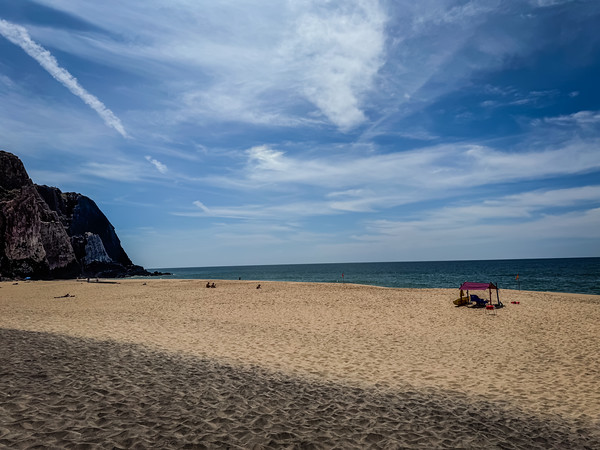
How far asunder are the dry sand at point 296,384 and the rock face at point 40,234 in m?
54.6

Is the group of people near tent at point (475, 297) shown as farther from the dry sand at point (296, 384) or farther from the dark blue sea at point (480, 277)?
the dark blue sea at point (480, 277)

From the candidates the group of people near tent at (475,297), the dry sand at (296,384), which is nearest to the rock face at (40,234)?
the dry sand at (296,384)

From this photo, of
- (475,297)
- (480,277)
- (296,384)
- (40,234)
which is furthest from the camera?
(480,277)

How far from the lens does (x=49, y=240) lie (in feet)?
249

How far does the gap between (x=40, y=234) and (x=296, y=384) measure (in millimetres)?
83921

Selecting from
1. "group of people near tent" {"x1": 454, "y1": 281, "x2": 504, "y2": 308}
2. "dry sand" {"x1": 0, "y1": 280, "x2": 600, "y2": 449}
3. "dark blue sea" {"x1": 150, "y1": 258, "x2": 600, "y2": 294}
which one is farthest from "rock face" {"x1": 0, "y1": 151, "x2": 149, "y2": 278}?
"group of people near tent" {"x1": 454, "y1": 281, "x2": 504, "y2": 308}

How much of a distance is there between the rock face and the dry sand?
54567 mm

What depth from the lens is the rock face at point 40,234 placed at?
62.2m

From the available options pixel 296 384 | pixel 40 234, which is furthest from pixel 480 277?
pixel 40 234

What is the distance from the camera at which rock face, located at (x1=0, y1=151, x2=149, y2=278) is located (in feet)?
204

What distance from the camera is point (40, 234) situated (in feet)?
234

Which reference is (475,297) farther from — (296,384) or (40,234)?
(40,234)

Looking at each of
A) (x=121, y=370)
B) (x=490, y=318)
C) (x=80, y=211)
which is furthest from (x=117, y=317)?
(x=80, y=211)

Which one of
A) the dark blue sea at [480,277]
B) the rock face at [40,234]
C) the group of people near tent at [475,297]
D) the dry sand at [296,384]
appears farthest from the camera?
the rock face at [40,234]
